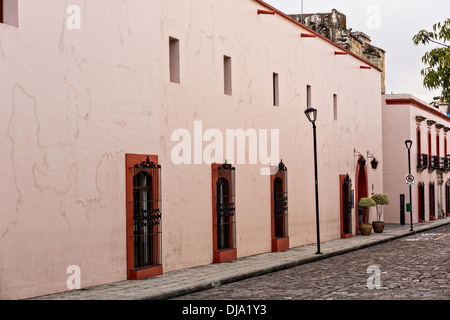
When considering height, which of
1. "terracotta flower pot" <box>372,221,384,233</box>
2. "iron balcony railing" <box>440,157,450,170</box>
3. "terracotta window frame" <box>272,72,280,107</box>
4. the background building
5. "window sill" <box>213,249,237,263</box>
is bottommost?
"terracotta flower pot" <box>372,221,384,233</box>

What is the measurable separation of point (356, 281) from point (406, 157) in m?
23.5

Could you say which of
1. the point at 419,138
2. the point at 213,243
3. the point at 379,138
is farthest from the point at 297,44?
the point at 419,138

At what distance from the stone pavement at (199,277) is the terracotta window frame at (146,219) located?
27 cm

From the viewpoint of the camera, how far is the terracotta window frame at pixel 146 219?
12.7 meters

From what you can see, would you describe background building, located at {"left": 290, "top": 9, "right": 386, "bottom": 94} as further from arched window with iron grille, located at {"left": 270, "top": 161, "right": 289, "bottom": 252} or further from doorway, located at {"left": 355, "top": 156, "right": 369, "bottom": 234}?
arched window with iron grille, located at {"left": 270, "top": 161, "right": 289, "bottom": 252}

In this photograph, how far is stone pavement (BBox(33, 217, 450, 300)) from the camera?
10.7 metres

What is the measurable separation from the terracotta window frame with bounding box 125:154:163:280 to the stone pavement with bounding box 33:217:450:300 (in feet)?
0.89

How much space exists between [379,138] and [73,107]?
21667mm

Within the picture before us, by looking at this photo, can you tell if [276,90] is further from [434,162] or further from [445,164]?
[445,164]

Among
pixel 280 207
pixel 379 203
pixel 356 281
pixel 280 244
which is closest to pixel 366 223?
pixel 379 203

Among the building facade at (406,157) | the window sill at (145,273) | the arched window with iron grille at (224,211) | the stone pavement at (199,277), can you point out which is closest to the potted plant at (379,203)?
the stone pavement at (199,277)

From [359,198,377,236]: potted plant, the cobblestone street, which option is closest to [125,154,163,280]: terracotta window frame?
the cobblestone street

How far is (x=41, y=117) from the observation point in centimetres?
1057
